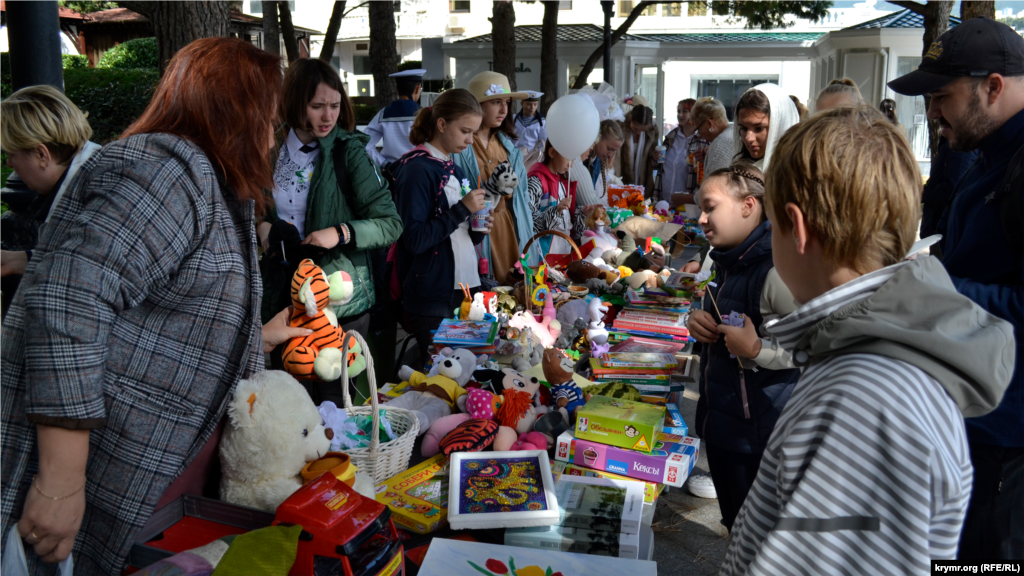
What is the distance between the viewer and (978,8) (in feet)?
24.5

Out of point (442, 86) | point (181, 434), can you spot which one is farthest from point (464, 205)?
point (442, 86)

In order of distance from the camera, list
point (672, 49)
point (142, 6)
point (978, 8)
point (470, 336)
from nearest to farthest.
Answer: point (470, 336), point (142, 6), point (978, 8), point (672, 49)

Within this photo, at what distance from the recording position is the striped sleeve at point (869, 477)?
825 mm

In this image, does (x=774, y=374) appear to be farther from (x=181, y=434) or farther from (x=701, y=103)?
(x=701, y=103)

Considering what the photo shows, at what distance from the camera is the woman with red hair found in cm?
123

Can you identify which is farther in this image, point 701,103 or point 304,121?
point 701,103

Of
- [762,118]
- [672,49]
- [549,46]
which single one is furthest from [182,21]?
[672,49]

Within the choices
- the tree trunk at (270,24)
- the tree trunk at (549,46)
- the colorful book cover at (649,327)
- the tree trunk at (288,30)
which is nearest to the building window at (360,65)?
the tree trunk at (288,30)

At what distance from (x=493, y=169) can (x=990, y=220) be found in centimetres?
322

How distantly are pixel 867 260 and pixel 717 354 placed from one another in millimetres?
1437

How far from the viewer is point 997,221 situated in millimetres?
1718

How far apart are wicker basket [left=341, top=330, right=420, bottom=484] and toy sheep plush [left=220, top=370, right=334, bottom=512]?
218 millimetres

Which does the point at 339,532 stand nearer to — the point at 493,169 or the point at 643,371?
the point at 643,371

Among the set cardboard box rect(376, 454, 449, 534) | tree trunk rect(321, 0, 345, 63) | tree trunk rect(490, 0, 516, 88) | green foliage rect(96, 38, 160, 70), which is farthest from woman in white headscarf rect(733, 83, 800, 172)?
green foliage rect(96, 38, 160, 70)
